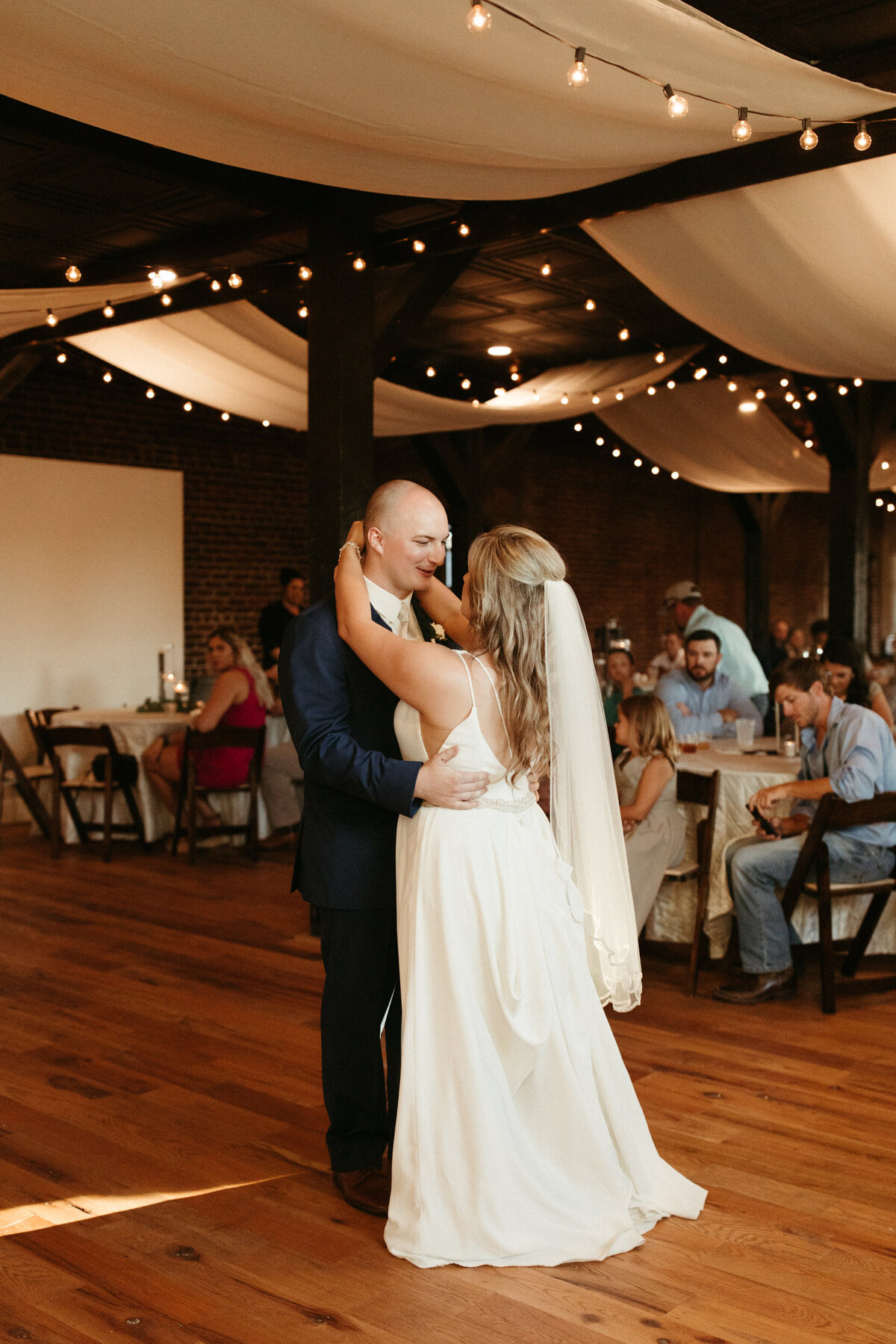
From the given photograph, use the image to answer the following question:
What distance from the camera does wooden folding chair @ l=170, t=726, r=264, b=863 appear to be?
672 centimetres

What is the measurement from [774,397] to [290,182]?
267 inches

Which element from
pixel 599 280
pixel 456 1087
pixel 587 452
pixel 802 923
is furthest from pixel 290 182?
pixel 587 452

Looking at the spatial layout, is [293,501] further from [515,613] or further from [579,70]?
[515,613]

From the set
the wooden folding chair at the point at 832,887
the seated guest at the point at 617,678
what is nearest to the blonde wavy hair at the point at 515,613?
the wooden folding chair at the point at 832,887

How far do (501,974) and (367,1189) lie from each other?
701mm

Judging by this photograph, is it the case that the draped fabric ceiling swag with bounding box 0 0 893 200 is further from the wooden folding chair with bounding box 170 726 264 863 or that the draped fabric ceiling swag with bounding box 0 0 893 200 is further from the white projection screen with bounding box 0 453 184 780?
the white projection screen with bounding box 0 453 184 780

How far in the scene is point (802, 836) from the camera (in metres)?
4.52

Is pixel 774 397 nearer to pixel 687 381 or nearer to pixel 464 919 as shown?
pixel 687 381

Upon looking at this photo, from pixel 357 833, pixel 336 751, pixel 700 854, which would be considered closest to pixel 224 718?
pixel 700 854

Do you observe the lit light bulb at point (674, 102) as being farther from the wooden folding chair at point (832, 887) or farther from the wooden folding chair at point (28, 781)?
the wooden folding chair at point (28, 781)

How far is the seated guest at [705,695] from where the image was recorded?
6.05 m

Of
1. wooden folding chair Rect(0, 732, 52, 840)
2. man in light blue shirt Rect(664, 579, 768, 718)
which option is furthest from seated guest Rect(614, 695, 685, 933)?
wooden folding chair Rect(0, 732, 52, 840)

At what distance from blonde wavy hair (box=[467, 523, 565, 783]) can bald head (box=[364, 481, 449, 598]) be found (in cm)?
13

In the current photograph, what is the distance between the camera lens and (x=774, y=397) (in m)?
11.0
